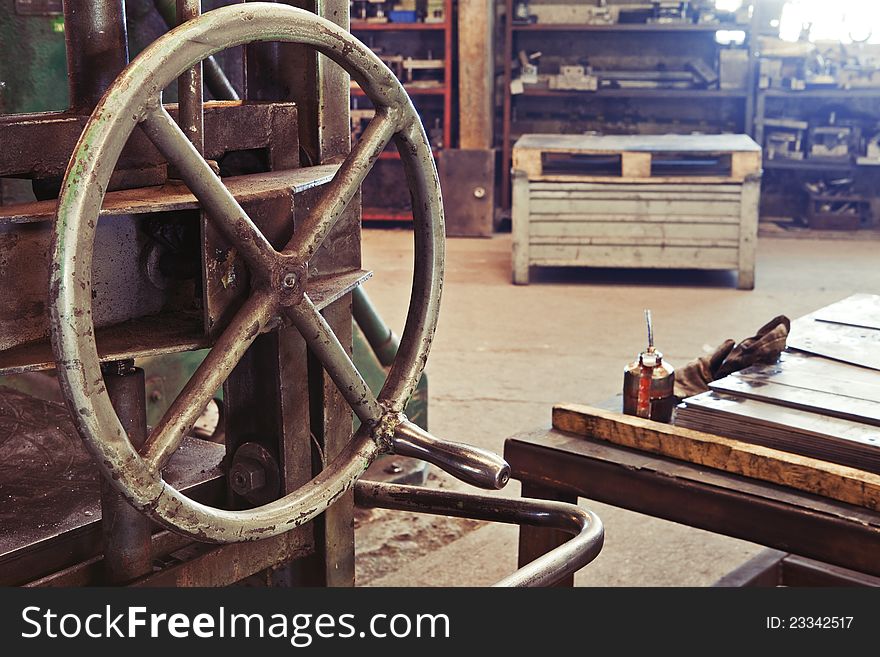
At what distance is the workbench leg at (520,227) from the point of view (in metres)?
4.98

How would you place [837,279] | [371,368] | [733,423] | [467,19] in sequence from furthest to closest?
[467,19] → [837,279] → [371,368] → [733,423]

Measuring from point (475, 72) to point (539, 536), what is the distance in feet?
16.8

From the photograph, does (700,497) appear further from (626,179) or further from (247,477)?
(626,179)

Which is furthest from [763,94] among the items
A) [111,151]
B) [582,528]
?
[111,151]

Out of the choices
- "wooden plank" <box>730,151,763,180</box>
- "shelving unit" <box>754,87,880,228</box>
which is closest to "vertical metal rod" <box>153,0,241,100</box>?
"wooden plank" <box>730,151,763,180</box>

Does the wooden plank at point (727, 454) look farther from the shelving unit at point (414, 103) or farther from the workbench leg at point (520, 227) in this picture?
the shelving unit at point (414, 103)

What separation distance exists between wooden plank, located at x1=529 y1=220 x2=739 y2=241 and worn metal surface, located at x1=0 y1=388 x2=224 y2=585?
377 centimetres

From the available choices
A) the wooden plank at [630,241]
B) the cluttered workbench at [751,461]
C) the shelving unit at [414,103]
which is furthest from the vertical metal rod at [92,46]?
the shelving unit at [414,103]

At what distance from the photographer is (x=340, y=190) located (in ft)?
3.18

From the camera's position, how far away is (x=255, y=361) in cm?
111

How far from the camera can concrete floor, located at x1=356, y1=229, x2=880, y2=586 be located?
8.11 ft

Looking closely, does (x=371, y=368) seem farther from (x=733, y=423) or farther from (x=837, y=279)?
(x=837, y=279)

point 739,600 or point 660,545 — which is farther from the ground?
point 739,600

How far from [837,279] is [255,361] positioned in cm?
466
